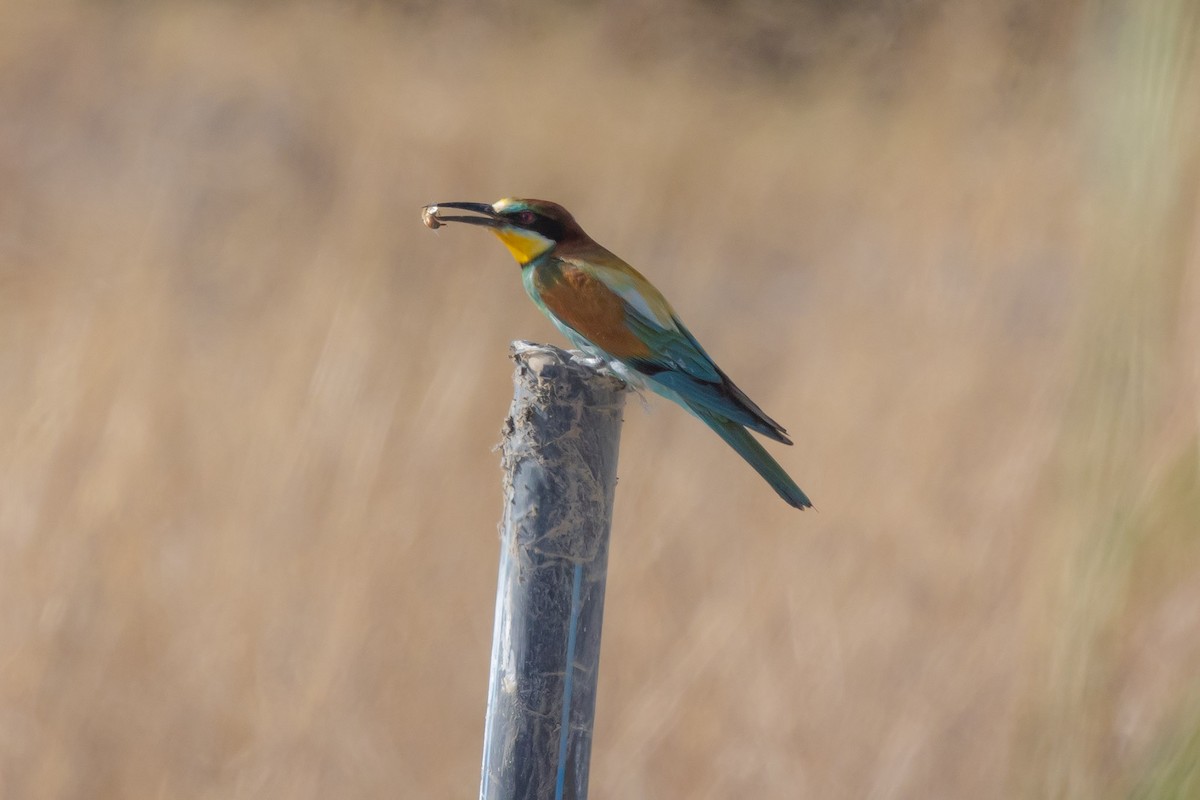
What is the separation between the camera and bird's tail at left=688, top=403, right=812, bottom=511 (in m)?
1.83

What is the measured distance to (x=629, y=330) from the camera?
2051mm

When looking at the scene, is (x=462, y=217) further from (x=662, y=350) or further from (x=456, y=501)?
(x=456, y=501)

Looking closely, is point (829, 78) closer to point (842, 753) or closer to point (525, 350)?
point (842, 753)

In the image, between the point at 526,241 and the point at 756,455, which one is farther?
the point at 526,241

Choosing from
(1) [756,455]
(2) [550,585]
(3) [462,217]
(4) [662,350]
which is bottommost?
(2) [550,585]

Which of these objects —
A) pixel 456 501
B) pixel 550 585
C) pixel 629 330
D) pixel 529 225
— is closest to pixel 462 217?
pixel 529 225

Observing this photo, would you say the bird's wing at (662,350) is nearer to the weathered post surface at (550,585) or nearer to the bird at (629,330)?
the bird at (629,330)

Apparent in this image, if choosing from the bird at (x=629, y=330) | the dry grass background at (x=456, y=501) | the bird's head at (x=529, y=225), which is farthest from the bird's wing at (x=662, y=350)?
the dry grass background at (x=456, y=501)

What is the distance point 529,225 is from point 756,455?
1.96ft

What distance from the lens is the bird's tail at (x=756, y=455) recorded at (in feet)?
6.01

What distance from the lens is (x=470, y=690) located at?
2.36 m

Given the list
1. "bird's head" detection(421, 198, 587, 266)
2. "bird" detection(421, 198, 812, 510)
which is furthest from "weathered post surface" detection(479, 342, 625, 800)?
"bird's head" detection(421, 198, 587, 266)

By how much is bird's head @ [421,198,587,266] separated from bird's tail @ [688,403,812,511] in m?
0.41

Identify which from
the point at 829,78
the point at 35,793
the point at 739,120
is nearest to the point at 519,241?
the point at 35,793
